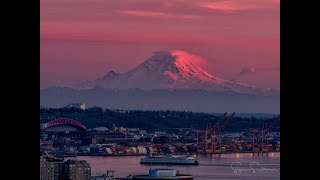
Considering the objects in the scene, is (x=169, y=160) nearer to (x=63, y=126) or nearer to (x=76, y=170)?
(x=63, y=126)

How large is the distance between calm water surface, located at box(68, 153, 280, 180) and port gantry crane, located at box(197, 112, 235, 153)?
19 cm

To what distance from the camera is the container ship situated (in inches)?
687

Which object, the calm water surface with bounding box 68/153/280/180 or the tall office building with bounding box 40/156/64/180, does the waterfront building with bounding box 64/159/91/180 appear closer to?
the tall office building with bounding box 40/156/64/180

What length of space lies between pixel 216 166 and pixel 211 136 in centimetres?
83

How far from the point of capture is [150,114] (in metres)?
16.4

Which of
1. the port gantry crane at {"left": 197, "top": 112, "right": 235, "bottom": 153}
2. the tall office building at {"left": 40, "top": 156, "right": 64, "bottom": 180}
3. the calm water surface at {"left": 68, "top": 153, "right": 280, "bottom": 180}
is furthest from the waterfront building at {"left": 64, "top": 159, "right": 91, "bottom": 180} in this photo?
the port gantry crane at {"left": 197, "top": 112, "right": 235, "bottom": 153}

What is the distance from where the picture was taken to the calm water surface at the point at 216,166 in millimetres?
15860

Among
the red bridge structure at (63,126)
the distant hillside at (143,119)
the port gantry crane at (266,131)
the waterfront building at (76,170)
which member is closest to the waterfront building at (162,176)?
the waterfront building at (76,170)

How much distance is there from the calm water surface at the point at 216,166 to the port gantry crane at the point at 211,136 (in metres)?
0.19

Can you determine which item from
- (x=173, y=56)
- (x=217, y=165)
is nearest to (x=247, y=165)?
(x=217, y=165)

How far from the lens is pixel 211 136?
18.0 meters

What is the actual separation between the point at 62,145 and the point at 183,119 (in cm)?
257

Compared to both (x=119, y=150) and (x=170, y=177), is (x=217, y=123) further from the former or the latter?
(x=170, y=177)
